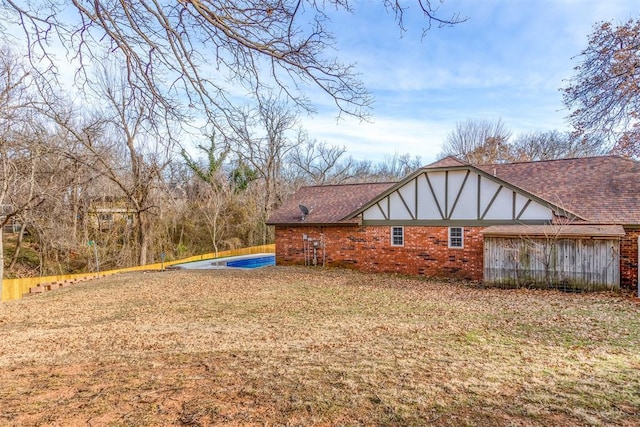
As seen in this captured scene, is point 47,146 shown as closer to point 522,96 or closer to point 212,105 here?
point 212,105

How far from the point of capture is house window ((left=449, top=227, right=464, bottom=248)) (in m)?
14.4

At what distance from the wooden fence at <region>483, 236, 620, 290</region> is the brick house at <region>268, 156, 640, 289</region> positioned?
0.10ft

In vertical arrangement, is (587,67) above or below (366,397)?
above

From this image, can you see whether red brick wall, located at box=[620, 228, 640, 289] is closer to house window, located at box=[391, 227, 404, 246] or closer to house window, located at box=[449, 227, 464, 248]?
house window, located at box=[449, 227, 464, 248]

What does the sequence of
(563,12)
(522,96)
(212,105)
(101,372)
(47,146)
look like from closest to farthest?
(212,105)
(101,372)
(563,12)
(47,146)
(522,96)

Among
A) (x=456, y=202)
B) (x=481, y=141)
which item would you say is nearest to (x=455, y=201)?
(x=456, y=202)

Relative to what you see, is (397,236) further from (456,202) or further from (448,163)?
(448,163)

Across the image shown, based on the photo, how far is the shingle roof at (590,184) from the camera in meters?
12.1

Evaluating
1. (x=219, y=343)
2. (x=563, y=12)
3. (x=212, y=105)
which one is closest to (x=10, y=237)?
(x=219, y=343)

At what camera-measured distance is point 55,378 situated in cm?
447

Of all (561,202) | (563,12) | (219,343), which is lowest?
(219,343)

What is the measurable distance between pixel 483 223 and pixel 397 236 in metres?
3.40

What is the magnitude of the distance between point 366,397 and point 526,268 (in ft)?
33.2

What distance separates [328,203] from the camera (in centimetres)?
1877
